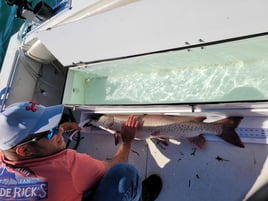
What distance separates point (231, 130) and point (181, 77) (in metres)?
0.88

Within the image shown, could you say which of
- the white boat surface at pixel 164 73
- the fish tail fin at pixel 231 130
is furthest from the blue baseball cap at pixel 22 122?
the fish tail fin at pixel 231 130

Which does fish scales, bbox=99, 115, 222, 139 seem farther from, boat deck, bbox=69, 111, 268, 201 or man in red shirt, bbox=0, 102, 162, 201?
man in red shirt, bbox=0, 102, 162, 201

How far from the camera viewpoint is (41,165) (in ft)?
5.54

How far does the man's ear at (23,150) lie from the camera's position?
1656mm

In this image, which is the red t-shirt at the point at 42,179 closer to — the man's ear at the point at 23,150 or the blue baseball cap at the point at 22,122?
the man's ear at the point at 23,150

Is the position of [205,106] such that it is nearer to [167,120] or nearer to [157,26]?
[167,120]

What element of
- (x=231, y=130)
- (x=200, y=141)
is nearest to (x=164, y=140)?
(x=200, y=141)

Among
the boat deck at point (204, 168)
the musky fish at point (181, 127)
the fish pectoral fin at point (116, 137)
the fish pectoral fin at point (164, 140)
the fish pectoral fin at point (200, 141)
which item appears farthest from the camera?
the fish pectoral fin at point (116, 137)

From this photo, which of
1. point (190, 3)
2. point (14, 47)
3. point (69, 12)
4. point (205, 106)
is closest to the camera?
point (190, 3)

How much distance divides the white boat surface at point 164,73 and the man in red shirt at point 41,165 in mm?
766

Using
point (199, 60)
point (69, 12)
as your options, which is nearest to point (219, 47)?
point (199, 60)

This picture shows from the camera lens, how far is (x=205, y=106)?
2.31 meters

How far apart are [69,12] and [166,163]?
1523mm

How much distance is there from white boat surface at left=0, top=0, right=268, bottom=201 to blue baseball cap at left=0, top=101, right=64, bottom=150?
0.90m
